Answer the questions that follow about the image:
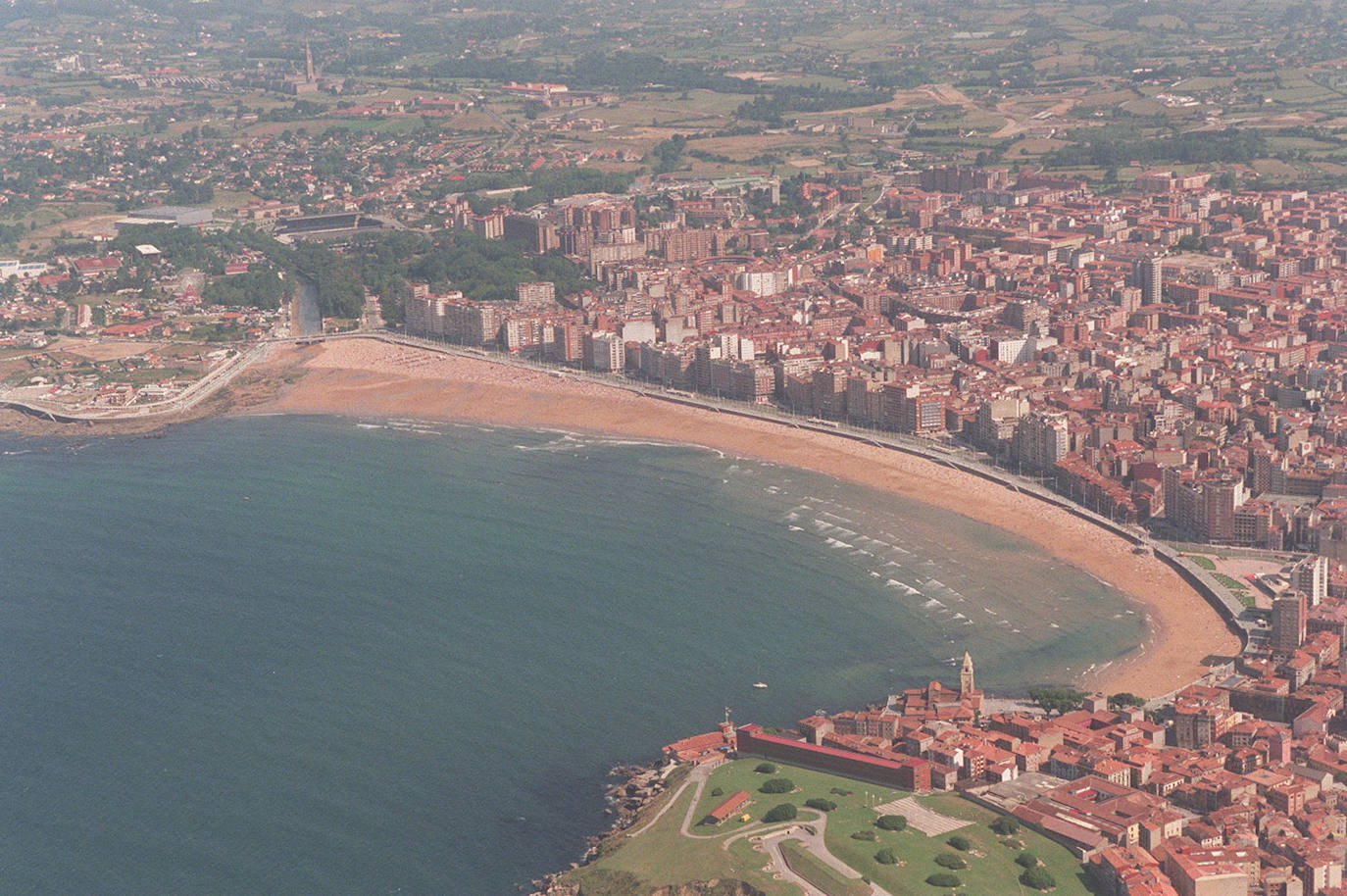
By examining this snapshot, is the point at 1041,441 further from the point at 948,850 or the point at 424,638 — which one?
the point at 948,850

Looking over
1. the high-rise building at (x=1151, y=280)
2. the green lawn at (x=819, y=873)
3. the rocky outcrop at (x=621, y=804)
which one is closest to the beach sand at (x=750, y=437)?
the rocky outcrop at (x=621, y=804)

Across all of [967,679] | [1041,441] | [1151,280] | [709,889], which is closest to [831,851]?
[709,889]

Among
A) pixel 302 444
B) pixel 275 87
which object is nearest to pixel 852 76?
pixel 275 87

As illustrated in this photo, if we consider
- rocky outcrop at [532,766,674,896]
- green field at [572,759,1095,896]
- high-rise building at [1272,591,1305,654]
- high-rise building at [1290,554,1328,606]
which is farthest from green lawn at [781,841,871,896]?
high-rise building at [1290,554,1328,606]

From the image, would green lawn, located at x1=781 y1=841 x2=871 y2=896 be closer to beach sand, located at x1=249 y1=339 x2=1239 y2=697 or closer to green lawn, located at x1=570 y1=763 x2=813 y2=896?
green lawn, located at x1=570 y1=763 x2=813 y2=896

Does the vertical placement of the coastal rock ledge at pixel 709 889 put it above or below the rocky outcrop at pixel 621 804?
above

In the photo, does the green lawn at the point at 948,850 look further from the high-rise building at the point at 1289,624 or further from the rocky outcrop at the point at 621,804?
the high-rise building at the point at 1289,624
